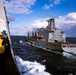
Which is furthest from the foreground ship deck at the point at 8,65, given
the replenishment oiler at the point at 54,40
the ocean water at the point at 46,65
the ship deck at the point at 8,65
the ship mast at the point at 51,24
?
the ship mast at the point at 51,24

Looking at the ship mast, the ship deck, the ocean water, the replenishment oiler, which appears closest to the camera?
the ship deck

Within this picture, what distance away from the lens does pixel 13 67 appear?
14.1 m

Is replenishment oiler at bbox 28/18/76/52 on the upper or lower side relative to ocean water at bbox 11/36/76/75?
upper

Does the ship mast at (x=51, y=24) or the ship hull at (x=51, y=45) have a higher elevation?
the ship mast at (x=51, y=24)

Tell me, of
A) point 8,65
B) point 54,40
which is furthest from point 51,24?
point 8,65

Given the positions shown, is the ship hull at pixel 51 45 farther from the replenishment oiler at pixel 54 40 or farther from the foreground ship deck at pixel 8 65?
the foreground ship deck at pixel 8 65

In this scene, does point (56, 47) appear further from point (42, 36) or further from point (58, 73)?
point (58, 73)

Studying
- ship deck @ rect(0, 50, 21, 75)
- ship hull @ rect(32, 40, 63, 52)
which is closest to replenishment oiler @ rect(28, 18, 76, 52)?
ship hull @ rect(32, 40, 63, 52)

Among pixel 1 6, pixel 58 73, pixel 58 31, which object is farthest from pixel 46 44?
pixel 1 6

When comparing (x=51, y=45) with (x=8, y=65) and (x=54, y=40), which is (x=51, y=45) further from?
(x=8, y=65)

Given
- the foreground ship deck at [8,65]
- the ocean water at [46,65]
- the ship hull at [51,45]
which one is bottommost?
the ocean water at [46,65]

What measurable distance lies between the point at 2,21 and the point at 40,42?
6653cm

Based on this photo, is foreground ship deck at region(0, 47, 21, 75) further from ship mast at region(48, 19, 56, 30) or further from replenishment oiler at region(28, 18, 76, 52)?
ship mast at region(48, 19, 56, 30)

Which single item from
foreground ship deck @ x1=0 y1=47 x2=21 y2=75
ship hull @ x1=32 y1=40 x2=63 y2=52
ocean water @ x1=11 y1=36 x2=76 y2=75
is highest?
foreground ship deck @ x1=0 y1=47 x2=21 y2=75
